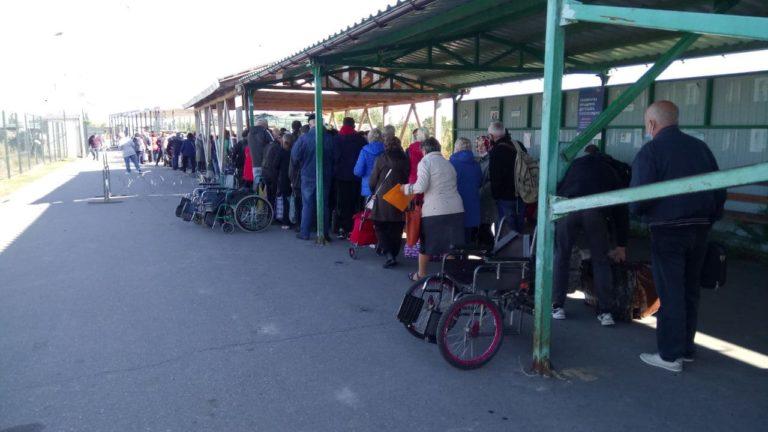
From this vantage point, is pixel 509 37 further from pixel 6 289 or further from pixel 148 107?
pixel 148 107

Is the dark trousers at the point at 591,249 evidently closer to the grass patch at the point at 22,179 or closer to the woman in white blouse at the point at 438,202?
the woman in white blouse at the point at 438,202

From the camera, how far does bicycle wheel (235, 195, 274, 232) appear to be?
388 inches

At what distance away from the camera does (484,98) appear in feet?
44.5

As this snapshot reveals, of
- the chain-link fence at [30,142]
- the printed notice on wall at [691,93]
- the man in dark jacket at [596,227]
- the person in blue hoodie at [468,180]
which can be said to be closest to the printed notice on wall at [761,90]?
the printed notice on wall at [691,93]

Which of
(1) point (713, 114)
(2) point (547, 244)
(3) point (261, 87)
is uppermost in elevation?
(3) point (261, 87)

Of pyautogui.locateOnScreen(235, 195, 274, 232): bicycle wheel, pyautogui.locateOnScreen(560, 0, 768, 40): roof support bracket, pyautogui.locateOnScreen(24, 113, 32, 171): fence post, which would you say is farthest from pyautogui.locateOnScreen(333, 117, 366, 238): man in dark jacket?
pyautogui.locateOnScreen(24, 113, 32, 171): fence post

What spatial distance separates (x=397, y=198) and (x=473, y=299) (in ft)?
9.41

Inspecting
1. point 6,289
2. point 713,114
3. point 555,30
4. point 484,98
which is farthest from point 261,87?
point 555,30

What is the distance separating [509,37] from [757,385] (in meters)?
6.68

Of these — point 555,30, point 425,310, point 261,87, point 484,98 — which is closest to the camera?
point 555,30

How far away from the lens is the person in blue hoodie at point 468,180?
6.61 meters

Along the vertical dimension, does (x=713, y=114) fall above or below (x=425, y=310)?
above

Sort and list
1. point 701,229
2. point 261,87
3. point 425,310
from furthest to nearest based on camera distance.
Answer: point 261,87 < point 425,310 < point 701,229

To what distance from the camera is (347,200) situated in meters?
9.07
